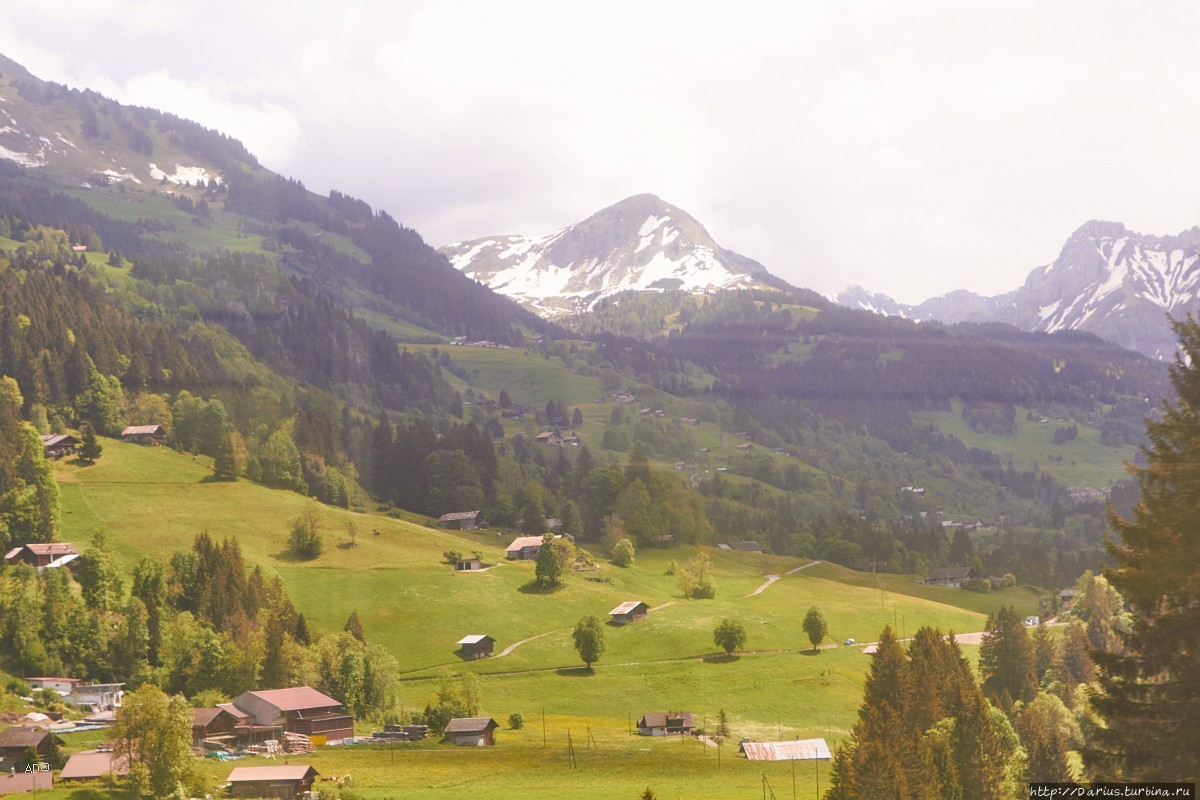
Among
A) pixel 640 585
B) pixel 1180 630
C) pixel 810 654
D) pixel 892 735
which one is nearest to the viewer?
pixel 1180 630

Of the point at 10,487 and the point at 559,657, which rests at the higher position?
the point at 10,487

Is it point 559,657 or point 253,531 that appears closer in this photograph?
point 559,657

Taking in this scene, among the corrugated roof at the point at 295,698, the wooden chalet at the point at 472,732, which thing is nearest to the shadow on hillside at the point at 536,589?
the corrugated roof at the point at 295,698

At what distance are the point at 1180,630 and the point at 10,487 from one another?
13170 cm

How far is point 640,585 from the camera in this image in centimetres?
15188

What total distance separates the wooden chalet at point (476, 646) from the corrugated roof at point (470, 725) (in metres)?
25.5

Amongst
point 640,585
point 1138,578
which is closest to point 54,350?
point 640,585

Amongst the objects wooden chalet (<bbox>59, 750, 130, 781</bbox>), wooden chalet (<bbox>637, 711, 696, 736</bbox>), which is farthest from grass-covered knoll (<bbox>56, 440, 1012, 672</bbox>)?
wooden chalet (<bbox>59, 750, 130, 781</bbox>)

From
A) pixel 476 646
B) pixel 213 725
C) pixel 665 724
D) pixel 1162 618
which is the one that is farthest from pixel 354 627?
pixel 1162 618

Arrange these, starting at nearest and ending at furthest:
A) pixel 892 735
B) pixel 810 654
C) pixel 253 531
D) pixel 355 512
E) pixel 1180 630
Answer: pixel 1180 630
pixel 892 735
pixel 810 654
pixel 253 531
pixel 355 512

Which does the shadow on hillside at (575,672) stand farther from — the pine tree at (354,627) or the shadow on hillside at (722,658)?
the pine tree at (354,627)

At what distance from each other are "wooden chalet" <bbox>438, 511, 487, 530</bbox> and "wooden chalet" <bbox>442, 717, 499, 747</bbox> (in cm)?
9529

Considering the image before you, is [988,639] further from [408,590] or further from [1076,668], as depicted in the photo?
[408,590]

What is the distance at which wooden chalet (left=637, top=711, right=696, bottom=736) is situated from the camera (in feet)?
306
